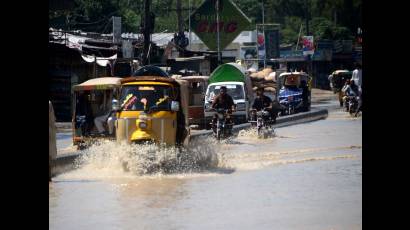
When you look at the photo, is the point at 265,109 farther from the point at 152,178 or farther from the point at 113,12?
the point at 113,12

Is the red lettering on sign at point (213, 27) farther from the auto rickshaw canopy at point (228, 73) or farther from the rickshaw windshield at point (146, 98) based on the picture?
the rickshaw windshield at point (146, 98)

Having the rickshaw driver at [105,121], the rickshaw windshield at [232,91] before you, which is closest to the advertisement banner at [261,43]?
the rickshaw windshield at [232,91]

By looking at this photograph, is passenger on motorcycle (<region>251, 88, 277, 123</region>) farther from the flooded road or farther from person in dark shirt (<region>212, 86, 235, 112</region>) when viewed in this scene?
the flooded road

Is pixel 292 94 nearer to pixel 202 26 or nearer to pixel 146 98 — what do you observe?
pixel 202 26

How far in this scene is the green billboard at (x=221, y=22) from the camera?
45656mm

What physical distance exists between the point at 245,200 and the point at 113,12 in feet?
145

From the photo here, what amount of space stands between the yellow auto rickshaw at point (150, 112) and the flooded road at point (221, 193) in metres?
0.47

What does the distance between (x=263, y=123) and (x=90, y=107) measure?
19.0 ft

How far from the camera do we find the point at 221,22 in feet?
149

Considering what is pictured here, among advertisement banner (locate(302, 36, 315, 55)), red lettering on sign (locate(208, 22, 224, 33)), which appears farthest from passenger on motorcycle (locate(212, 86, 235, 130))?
advertisement banner (locate(302, 36, 315, 55))

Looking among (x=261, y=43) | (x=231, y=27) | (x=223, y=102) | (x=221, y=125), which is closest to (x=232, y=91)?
(x=221, y=125)
